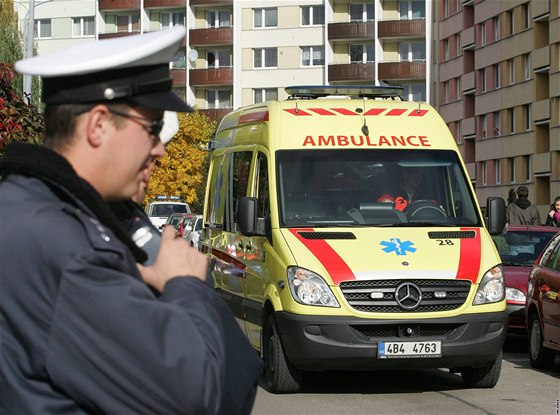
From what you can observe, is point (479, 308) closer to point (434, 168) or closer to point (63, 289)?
point (434, 168)

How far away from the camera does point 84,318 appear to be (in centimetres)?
221

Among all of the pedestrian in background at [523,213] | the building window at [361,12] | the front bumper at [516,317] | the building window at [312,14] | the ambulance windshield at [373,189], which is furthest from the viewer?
the building window at [312,14]

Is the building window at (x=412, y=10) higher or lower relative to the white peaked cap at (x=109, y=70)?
higher

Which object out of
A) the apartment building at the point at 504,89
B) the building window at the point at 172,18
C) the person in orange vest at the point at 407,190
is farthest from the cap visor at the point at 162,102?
the building window at the point at 172,18

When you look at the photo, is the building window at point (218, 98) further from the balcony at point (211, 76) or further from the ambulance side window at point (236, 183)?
the ambulance side window at point (236, 183)

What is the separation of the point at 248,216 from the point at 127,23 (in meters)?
85.6

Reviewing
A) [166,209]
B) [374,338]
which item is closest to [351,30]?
[166,209]

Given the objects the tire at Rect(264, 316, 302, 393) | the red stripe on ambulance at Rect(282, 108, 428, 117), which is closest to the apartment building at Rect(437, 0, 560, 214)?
the red stripe on ambulance at Rect(282, 108, 428, 117)

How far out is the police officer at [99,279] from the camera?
2221 millimetres

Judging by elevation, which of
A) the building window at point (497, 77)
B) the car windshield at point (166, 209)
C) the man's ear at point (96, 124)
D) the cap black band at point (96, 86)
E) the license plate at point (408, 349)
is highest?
the building window at point (497, 77)

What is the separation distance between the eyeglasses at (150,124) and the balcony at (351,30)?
85578 millimetres

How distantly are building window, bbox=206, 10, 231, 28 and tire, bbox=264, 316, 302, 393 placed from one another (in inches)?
3239

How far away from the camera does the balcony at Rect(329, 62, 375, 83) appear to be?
8738 cm

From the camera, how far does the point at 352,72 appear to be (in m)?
87.4
